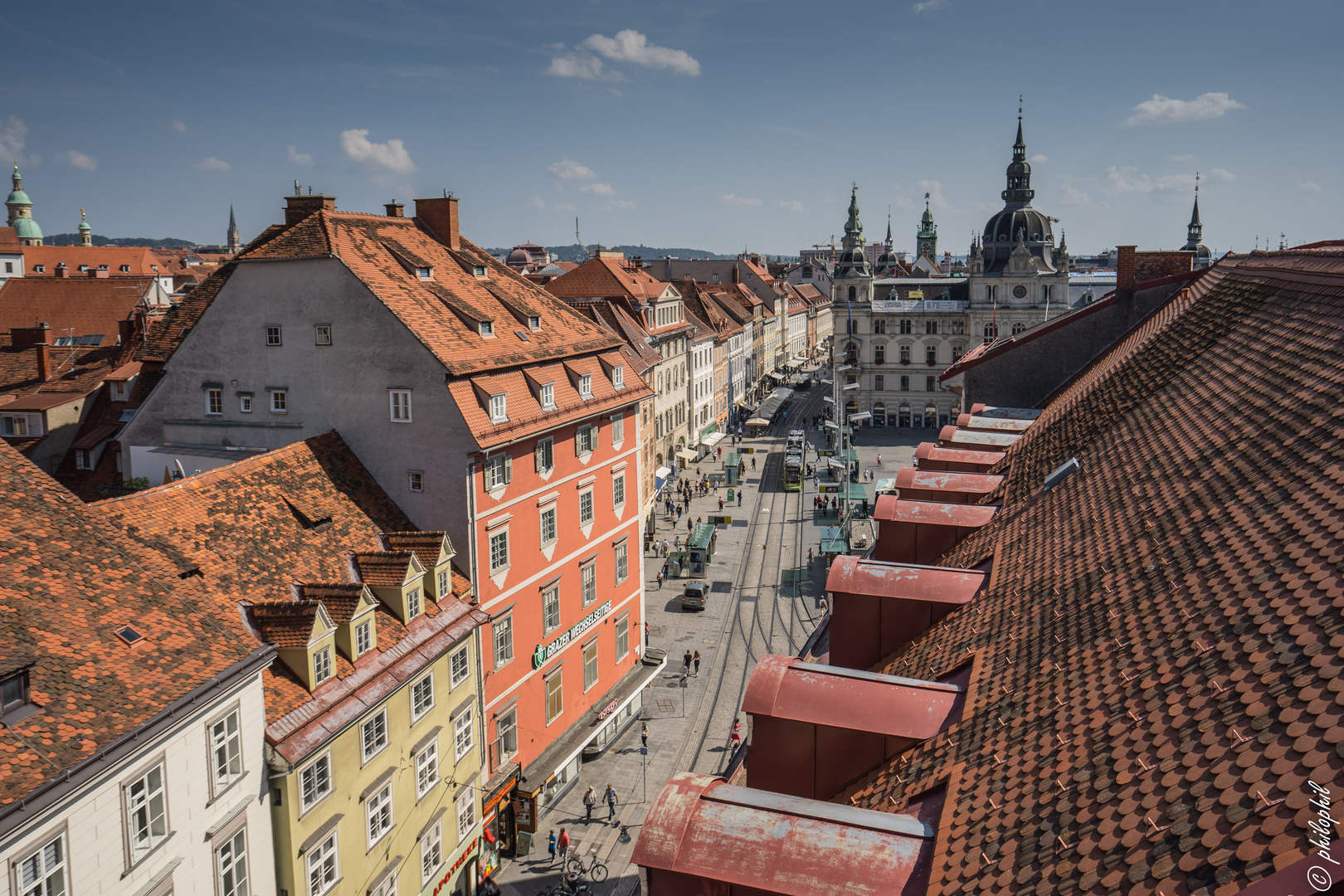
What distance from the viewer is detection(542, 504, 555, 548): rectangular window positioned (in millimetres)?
29555

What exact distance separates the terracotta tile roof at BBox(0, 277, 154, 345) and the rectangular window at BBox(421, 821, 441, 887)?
157 feet

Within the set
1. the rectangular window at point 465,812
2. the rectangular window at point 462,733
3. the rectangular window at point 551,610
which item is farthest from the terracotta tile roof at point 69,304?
the rectangular window at point 465,812

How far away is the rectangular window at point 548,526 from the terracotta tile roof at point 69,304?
41.9 m

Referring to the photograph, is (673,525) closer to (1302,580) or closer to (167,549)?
(167,549)

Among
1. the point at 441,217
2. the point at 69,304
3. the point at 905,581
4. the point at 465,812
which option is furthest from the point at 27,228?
the point at 905,581

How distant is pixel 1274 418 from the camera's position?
956cm

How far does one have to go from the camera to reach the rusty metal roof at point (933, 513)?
16.1 metres

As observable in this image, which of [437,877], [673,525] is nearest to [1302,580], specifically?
[437,877]

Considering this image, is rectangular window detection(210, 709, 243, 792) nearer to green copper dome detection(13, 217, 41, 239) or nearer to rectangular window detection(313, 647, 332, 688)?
rectangular window detection(313, 647, 332, 688)

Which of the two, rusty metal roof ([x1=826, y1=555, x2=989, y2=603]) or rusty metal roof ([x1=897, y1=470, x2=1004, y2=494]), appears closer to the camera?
rusty metal roof ([x1=826, y1=555, x2=989, y2=603])

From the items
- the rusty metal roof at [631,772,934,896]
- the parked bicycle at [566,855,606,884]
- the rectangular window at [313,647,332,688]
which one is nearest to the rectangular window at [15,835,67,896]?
the rectangular window at [313,647,332,688]

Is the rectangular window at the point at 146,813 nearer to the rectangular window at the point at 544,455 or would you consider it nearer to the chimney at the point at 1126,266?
the rectangular window at the point at 544,455

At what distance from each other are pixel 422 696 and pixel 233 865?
21.3 ft

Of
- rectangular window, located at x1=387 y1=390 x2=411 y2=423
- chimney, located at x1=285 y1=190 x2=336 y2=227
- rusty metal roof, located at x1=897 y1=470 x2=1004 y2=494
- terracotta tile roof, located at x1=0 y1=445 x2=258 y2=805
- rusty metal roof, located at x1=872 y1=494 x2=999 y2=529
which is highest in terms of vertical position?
chimney, located at x1=285 y1=190 x2=336 y2=227
